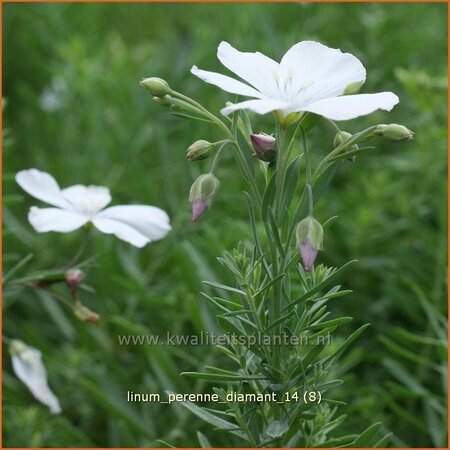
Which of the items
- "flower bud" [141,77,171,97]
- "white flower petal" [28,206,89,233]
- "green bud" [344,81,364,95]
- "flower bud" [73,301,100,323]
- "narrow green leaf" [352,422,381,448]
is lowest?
"narrow green leaf" [352,422,381,448]

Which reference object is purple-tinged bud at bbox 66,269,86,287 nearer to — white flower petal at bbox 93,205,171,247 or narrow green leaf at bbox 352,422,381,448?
white flower petal at bbox 93,205,171,247

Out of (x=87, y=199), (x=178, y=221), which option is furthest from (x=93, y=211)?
(x=178, y=221)

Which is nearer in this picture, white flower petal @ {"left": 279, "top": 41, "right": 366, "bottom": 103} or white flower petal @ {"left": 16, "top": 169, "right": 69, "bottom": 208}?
white flower petal @ {"left": 279, "top": 41, "right": 366, "bottom": 103}

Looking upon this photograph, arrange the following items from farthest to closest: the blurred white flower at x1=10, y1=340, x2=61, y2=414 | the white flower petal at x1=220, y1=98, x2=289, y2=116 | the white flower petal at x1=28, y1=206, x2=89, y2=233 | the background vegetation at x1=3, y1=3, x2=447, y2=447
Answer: the background vegetation at x1=3, y1=3, x2=447, y2=447 < the blurred white flower at x1=10, y1=340, x2=61, y2=414 < the white flower petal at x1=28, y1=206, x2=89, y2=233 < the white flower petal at x1=220, y1=98, x2=289, y2=116

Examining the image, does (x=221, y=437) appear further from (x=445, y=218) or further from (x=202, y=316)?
(x=445, y=218)

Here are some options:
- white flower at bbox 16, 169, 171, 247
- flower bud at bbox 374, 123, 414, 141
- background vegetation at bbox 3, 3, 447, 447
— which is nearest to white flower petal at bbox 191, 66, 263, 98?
flower bud at bbox 374, 123, 414, 141

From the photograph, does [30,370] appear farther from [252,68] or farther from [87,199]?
[252,68]

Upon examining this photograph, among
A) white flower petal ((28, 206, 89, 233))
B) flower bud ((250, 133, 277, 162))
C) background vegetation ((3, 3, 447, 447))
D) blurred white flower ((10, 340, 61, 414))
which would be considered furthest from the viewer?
background vegetation ((3, 3, 447, 447))

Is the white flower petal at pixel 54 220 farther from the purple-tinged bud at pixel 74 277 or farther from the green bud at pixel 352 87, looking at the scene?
the green bud at pixel 352 87

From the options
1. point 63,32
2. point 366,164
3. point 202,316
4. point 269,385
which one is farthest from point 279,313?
point 63,32
